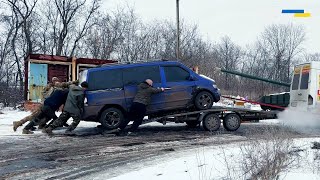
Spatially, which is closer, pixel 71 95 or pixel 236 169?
pixel 236 169

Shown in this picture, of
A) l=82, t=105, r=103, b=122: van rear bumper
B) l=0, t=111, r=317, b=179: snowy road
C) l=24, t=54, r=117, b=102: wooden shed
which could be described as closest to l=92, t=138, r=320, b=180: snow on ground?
l=0, t=111, r=317, b=179: snowy road

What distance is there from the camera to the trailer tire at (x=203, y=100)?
12.4 metres

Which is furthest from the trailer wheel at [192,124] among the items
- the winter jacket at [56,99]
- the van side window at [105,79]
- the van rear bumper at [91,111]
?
the winter jacket at [56,99]

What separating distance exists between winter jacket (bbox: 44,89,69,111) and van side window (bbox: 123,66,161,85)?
1.95 metres

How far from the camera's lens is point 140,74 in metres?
12.2

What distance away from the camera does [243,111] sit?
12984 millimetres

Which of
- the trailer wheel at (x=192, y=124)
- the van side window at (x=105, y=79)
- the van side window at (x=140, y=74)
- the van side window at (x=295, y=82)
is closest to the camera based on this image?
the van side window at (x=105, y=79)

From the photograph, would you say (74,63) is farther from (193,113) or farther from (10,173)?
(10,173)

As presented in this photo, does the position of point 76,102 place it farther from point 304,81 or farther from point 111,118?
point 304,81

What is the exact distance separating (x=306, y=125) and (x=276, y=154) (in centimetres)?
813

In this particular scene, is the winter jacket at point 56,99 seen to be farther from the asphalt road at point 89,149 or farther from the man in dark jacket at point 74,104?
the asphalt road at point 89,149

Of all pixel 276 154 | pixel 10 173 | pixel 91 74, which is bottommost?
pixel 10 173

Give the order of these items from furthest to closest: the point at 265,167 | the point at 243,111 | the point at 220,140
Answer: the point at 243,111, the point at 220,140, the point at 265,167

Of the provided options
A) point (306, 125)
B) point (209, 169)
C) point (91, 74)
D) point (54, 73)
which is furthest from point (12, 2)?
point (209, 169)
